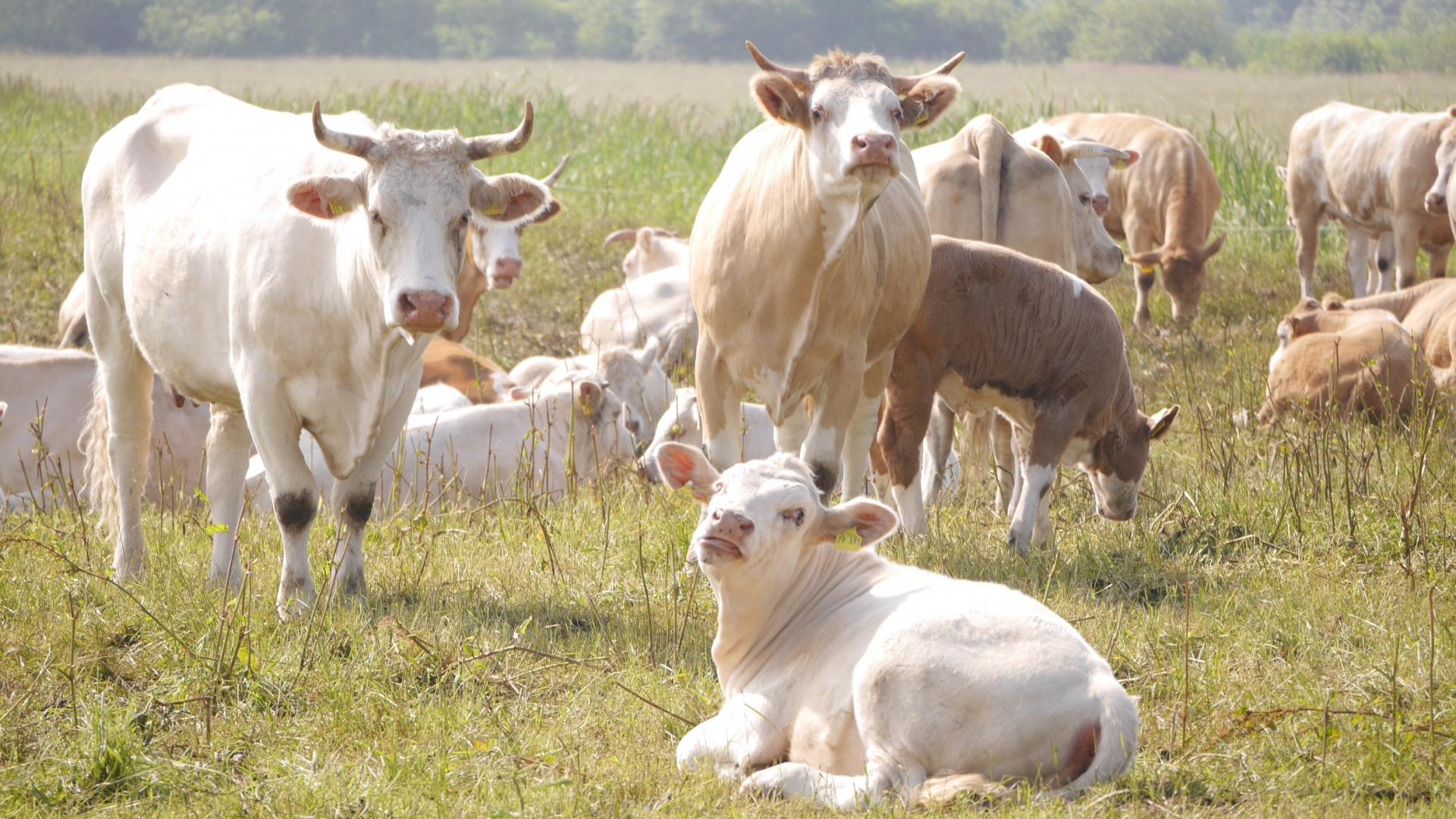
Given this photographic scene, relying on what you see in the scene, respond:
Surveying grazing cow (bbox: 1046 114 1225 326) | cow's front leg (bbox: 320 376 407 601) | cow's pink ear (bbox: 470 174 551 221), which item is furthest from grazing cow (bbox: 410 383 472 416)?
grazing cow (bbox: 1046 114 1225 326)

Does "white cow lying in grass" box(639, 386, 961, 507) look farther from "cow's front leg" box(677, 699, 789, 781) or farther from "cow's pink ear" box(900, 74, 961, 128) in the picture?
"cow's front leg" box(677, 699, 789, 781)

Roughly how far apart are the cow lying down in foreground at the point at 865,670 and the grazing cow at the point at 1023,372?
7.19ft

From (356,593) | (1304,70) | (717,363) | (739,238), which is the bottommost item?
(1304,70)

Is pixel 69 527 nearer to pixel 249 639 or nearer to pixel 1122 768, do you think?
pixel 249 639

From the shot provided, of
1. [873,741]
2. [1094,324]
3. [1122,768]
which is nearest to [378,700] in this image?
[873,741]

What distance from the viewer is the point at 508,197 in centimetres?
A: 608

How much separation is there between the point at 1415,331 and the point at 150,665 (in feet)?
29.8

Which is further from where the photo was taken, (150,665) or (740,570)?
(150,665)

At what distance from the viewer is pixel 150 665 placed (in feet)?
17.5

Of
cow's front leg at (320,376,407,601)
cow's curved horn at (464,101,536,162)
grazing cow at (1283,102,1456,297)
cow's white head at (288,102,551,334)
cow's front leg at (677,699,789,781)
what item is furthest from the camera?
grazing cow at (1283,102,1456,297)

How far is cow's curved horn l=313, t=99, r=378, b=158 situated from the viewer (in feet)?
18.3

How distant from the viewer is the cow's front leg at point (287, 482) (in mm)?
6031

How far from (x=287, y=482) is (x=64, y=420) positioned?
4071 millimetres

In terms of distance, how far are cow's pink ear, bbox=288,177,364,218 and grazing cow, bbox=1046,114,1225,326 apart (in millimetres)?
9695
